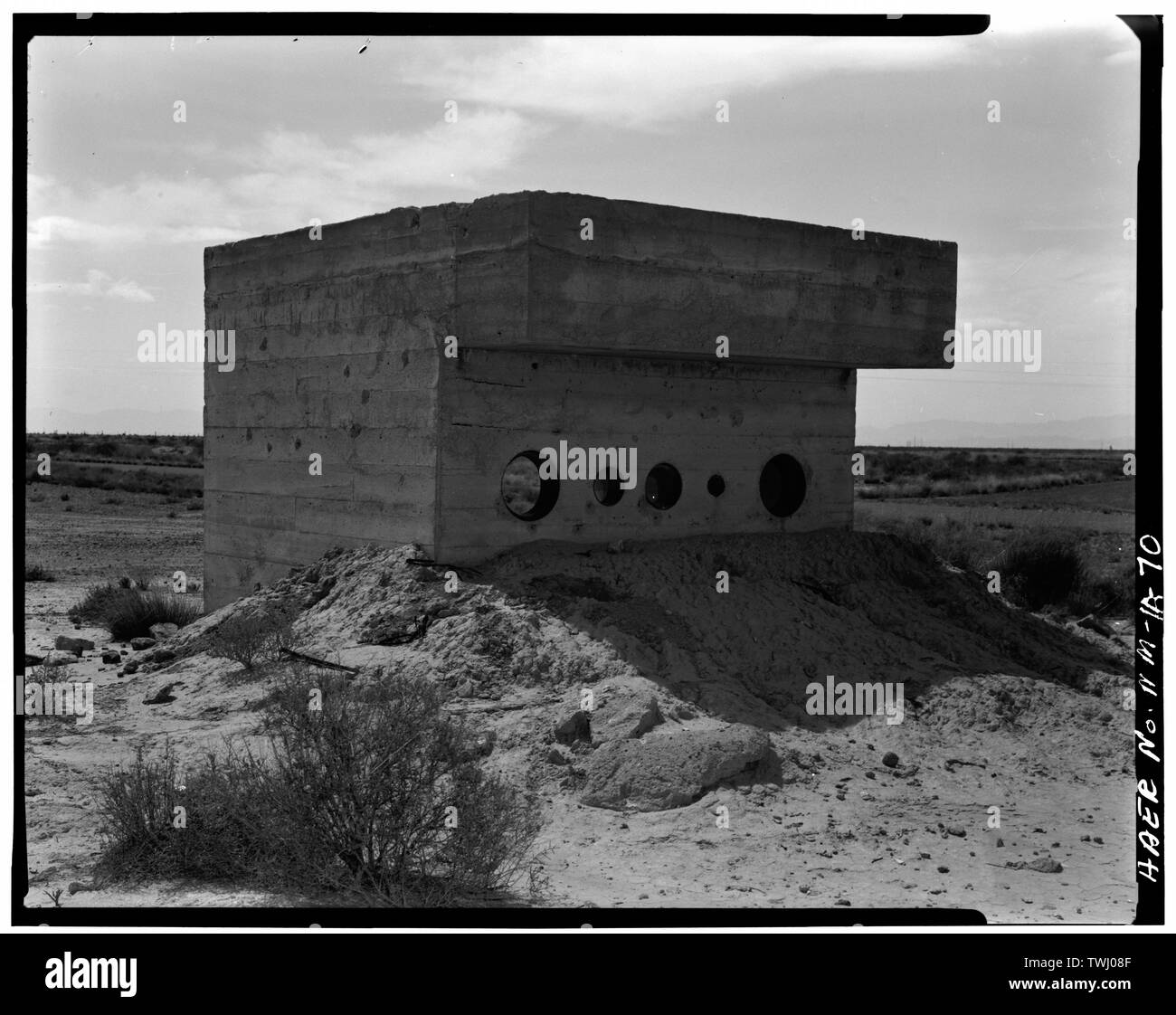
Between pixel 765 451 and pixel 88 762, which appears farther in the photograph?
pixel 765 451

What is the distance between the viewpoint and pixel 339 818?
7.01m

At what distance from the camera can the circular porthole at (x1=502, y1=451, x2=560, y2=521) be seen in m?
11.7

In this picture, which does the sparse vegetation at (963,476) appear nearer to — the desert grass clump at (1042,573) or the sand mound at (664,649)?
the desert grass clump at (1042,573)

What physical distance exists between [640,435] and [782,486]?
2.12 metres

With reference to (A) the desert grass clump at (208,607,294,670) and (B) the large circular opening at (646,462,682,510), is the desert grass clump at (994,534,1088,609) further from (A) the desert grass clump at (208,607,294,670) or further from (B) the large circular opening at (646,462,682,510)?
(A) the desert grass clump at (208,607,294,670)

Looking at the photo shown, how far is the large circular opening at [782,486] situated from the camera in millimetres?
13492

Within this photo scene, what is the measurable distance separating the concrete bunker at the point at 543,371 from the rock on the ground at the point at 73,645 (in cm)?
139

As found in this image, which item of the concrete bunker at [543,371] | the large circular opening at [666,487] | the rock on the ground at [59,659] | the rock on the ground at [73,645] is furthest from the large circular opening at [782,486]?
the rock on the ground at [73,645]

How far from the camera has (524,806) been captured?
8453 millimetres

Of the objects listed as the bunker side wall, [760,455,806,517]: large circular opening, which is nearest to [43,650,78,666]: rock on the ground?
the bunker side wall

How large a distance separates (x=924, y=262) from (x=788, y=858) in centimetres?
712
